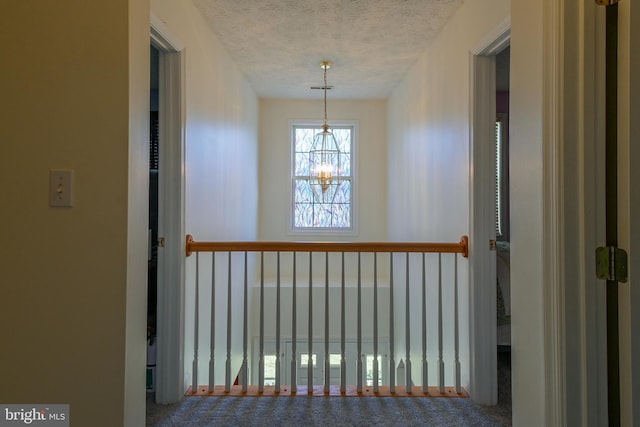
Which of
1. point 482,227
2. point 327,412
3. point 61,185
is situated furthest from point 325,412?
point 61,185

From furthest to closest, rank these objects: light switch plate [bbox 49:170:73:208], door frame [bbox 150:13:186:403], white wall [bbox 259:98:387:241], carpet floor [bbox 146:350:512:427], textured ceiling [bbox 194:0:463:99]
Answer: white wall [bbox 259:98:387:241] < textured ceiling [bbox 194:0:463:99] < door frame [bbox 150:13:186:403] < carpet floor [bbox 146:350:512:427] < light switch plate [bbox 49:170:73:208]

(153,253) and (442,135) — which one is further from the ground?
(442,135)

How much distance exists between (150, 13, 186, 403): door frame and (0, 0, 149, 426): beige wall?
99cm

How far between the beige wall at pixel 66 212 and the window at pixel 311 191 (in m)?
4.00

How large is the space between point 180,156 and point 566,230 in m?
1.86

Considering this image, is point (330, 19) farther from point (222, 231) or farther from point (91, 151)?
point (91, 151)

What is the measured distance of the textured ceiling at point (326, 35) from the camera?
2320mm

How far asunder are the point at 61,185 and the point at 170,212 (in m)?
1.00

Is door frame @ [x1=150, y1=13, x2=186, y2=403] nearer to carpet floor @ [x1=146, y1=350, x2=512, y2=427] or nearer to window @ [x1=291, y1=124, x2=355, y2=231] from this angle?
carpet floor @ [x1=146, y1=350, x2=512, y2=427]

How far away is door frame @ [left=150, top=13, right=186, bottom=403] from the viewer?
6.59 ft

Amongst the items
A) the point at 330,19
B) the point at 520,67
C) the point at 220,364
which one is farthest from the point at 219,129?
the point at 520,67

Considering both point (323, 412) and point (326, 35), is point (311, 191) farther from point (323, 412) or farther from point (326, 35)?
point (323, 412)

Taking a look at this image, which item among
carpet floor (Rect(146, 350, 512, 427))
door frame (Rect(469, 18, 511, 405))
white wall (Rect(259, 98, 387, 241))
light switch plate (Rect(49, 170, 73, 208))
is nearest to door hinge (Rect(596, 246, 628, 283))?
door frame (Rect(469, 18, 511, 405))

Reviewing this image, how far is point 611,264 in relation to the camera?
3.07 feet
